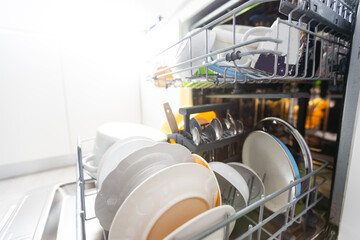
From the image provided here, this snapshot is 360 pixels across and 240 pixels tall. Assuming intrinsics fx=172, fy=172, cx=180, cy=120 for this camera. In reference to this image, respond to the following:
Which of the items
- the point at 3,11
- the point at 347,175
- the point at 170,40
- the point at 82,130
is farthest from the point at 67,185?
the point at 3,11

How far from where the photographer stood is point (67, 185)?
0.84 m

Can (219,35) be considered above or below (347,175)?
above

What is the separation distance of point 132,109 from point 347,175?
144 centimetres

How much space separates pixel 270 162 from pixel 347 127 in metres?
0.21

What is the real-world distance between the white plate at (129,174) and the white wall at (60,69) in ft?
3.59

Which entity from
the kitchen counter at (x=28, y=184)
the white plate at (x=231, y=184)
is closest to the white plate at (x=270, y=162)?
the white plate at (x=231, y=184)

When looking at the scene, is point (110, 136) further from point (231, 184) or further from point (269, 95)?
point (269, 95)

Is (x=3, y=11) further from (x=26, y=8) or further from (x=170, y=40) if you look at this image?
(x=170, y=40)

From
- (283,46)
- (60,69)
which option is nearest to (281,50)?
(283,46)

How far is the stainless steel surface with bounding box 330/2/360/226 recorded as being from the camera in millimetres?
373

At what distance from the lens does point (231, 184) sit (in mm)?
472

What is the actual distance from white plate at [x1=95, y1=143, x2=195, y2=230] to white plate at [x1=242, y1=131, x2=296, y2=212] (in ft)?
0.97

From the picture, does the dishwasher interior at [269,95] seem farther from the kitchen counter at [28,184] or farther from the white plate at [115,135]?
the kitchen counter at [28,184]

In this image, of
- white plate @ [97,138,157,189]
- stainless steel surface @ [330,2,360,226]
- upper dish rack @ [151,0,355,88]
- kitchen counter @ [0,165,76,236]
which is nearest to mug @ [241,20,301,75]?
upper dish rack @ [151,0,355,88]
